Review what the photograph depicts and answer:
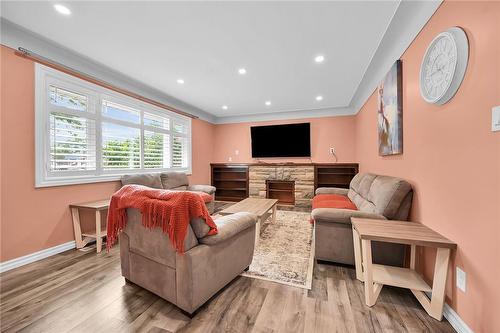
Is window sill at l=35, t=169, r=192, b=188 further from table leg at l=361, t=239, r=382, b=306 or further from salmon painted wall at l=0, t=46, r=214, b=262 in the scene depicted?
table leg at l=361, t=239, r=382, b=306

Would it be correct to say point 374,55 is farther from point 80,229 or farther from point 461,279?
point 80,229

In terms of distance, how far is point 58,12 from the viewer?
195cm

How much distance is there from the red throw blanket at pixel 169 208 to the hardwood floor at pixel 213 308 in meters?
0.62

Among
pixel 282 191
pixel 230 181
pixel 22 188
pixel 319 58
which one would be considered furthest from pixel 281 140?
pixel 22 188

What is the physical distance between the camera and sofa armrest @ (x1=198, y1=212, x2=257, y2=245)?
153 centimetres

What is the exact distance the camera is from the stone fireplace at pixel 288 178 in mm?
5219

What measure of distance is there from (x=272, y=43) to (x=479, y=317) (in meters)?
2.98

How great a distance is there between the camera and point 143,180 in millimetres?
3639

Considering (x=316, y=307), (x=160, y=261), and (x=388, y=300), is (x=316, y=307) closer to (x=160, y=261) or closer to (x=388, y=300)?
(x=388, y=300)

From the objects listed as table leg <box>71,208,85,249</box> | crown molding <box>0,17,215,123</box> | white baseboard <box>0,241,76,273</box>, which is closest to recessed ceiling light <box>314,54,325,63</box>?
crown molding <box>0,17,215,123</box>

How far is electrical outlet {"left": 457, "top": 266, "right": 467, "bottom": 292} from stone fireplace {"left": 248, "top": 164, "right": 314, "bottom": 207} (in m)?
3.78

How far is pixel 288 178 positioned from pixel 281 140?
1143 millimetres

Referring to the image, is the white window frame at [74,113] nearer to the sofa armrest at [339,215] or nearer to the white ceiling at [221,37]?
the white ceiling at [221,37]

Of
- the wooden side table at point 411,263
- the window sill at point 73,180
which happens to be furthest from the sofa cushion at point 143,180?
the wooden side table at point 411,263
